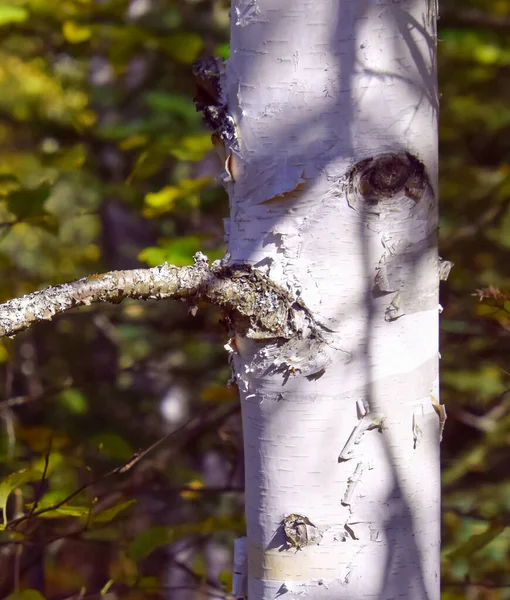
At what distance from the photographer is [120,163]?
3.85 metres

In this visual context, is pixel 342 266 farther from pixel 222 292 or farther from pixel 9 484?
pixel 9 484

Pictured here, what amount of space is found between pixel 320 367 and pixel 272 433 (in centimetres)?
12

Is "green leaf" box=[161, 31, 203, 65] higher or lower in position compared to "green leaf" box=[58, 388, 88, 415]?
higher

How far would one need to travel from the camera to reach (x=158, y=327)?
2975 mm

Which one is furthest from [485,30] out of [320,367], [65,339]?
[65,339]

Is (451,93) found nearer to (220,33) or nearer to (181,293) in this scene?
(220,33)

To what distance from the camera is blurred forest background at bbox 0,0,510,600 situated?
1.77m

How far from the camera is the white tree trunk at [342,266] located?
85cm

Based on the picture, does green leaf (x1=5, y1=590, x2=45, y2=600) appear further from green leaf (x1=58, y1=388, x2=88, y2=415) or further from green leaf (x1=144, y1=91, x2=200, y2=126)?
green leaf (x1=58, y1=388, x2=88, y2=415)

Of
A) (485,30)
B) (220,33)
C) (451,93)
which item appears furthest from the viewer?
(451,93)

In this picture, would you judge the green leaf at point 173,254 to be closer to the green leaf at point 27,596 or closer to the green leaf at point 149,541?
the green leaf at point 149,541

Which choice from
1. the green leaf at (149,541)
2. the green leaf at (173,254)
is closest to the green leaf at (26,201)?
the green leaf at (173,254)

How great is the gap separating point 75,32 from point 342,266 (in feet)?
5.52

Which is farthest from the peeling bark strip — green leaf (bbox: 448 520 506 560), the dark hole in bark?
green leaf (bbox: 448 520 506 560)
